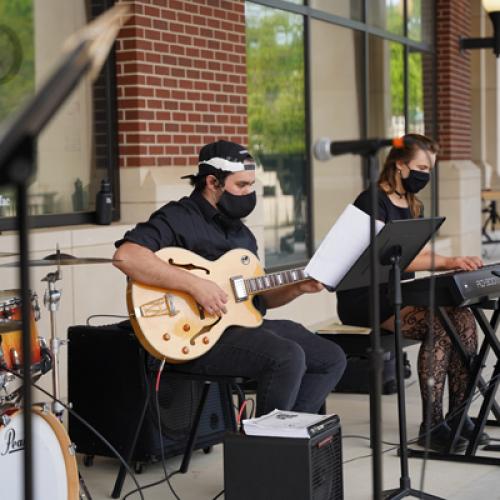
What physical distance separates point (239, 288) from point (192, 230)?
33cm

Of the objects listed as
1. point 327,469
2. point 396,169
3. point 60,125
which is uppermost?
point 60,125

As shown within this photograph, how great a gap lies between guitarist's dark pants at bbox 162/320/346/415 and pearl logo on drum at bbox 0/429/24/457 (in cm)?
117

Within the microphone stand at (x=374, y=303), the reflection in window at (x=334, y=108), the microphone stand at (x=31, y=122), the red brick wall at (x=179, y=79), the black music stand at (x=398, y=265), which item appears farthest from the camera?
the reflection in window at (x=334, y=108)

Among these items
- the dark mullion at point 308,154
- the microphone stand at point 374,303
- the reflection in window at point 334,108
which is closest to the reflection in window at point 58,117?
the dark mullion at point 308,154

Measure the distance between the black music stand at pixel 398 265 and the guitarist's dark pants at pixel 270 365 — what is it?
39 cm

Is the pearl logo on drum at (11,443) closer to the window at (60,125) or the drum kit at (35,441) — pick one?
the drum kit at (35,441)

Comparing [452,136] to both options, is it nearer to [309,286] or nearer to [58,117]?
[58,117]

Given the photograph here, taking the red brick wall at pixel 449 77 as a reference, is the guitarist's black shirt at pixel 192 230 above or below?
below

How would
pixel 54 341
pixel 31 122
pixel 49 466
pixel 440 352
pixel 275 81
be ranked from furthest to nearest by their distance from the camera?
pixel 275 81
pixel 440 352
pixel 54 341
pixel 49 466
pixel 31 122

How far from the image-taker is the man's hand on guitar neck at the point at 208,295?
15.1 feet

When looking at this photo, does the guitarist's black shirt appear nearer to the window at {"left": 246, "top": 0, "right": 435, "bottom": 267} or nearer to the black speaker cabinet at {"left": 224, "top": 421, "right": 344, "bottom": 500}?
the black speaker cabinet at {"left": 224, "top": 421, "right": 344, "bottom": 500}

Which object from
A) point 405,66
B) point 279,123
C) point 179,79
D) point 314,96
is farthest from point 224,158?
point 405,66

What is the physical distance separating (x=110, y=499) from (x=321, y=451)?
113 centimetres

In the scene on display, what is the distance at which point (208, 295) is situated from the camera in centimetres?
461
